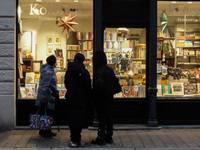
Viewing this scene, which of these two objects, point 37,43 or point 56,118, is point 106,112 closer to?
point 56,118

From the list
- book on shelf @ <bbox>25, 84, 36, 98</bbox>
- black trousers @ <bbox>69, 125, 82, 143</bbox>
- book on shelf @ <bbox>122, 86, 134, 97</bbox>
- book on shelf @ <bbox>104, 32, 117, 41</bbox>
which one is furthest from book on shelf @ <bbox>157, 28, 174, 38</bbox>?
black trousers @ <bbox>69, 125, 82, 143</bbox>

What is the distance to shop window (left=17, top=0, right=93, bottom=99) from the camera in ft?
29.8

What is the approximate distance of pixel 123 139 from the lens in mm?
7738

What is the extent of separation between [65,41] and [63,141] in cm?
292

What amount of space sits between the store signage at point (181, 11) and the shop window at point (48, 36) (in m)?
2.13

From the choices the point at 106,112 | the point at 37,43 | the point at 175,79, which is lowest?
the point at 106,112

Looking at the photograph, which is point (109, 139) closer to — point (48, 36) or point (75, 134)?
point (75, 134)

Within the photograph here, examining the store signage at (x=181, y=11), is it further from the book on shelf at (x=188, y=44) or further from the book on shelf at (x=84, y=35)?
the book on shelf at (x=84, y=35)

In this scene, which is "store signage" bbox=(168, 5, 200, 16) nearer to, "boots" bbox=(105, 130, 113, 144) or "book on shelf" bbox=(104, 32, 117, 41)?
"book on shelf" bbox=(104, 32, 117, 41)

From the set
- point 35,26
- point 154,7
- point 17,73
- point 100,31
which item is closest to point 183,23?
point 154,7

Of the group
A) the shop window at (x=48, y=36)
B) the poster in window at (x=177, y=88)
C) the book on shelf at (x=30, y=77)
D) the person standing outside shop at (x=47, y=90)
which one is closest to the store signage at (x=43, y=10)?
the shop window at (x=48, y=36)

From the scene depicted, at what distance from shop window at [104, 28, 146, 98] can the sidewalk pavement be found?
117 centimetres

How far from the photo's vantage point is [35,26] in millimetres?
9195

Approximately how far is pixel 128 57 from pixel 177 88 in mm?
1562
